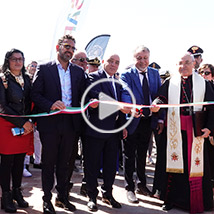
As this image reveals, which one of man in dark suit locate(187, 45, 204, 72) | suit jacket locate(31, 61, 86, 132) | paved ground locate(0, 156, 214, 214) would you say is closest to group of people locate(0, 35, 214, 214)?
suit jacket locate(31, 61, 86, 132)

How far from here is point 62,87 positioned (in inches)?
131

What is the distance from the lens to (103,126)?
3.48 metres

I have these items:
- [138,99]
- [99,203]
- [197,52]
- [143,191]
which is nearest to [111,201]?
[99,203]

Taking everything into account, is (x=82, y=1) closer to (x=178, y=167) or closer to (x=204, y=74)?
(x=204, y=74)

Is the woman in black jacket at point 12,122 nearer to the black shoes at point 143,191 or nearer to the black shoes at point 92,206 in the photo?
the black shoes at point 92,206

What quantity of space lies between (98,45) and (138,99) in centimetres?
867

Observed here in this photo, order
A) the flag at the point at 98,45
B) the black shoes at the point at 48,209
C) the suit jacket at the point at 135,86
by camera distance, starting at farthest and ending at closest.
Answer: the flag at the point at 98,45 → the suit jacket at the point at 135,86 → the black shoes at the point at 48,209

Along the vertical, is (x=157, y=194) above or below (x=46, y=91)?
below

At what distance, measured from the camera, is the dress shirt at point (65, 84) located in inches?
131

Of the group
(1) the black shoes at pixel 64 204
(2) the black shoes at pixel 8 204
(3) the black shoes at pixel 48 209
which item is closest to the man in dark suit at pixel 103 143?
(1) the black shoes at pixel 64 204

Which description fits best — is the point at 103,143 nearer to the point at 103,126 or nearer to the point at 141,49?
the point at 103,126

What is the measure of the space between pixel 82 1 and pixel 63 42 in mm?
8808

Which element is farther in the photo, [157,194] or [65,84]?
[157,194]

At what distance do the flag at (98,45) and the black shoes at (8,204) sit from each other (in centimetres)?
881
